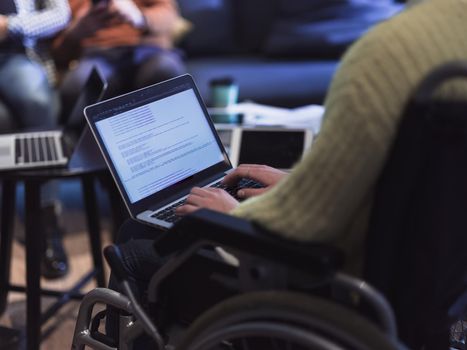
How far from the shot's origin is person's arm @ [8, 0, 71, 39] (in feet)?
7.55

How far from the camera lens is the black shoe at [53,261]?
209 centimetres

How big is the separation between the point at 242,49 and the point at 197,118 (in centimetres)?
204

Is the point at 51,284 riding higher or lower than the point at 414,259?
lower

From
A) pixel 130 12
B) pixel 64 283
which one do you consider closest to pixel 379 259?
pixel 64 283

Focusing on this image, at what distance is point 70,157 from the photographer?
158 cm

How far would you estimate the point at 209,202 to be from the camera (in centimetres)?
109

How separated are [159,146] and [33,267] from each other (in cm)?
57

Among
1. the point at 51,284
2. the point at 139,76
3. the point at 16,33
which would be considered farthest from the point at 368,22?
the point at 51,284

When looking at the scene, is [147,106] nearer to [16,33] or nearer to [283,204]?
[283,204]

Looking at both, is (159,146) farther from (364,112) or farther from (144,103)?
(364,112)

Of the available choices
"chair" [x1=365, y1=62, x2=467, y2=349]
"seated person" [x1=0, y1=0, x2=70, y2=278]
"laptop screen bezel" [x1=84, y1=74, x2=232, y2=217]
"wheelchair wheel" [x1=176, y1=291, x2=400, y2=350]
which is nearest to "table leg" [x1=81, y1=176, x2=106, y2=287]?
"seated person" [x1=0, y1=0, x2=70, y2=278]

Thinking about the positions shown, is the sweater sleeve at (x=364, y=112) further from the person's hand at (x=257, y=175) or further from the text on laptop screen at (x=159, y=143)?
the text on laptop screen at (x=159, y=143)

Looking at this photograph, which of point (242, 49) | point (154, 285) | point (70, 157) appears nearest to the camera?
point (154, 285)

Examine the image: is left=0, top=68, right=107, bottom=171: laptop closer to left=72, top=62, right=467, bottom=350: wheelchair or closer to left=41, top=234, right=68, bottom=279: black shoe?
left=41, top=234, right=68, bottom=279: black shoe
